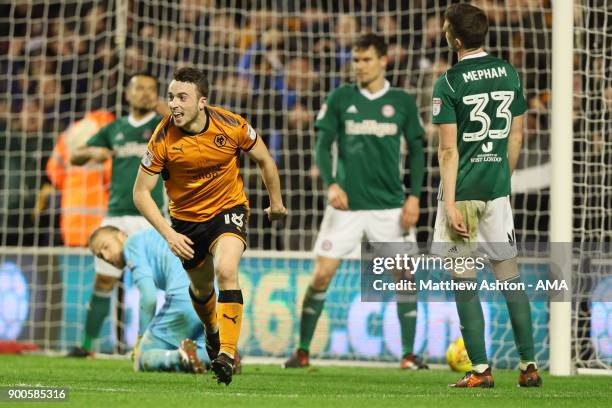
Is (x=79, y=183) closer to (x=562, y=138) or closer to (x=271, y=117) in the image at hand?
(x=271, y=117)

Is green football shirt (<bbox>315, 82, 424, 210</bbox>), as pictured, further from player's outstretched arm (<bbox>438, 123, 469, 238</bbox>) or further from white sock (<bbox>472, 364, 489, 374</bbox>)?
white sock (<bbox>472, 364, 489, 374</bbox>)

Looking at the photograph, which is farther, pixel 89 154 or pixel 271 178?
pixel 89 154

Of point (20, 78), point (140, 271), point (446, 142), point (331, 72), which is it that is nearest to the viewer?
point (446, 142)

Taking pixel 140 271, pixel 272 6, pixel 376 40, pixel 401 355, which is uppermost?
pixel 272 6

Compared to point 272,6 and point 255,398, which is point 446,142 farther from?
point 272,6

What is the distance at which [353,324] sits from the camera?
9.86 meters

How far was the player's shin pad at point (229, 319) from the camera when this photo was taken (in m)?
6.19

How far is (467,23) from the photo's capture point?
251 inches

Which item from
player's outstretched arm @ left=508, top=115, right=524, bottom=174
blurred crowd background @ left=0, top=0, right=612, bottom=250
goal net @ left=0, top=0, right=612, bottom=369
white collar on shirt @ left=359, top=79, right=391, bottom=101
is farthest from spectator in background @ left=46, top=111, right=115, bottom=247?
player's outstretched arm @ left=508, top=115, right=524, bottom=174

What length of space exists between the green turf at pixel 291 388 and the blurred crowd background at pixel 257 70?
2734mm

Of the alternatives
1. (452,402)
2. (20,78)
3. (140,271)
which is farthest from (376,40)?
(20,78)

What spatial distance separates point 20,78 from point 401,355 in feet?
16.5

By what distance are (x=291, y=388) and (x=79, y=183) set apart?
5.30m

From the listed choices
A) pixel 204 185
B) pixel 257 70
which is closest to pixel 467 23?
pixel 204 185
